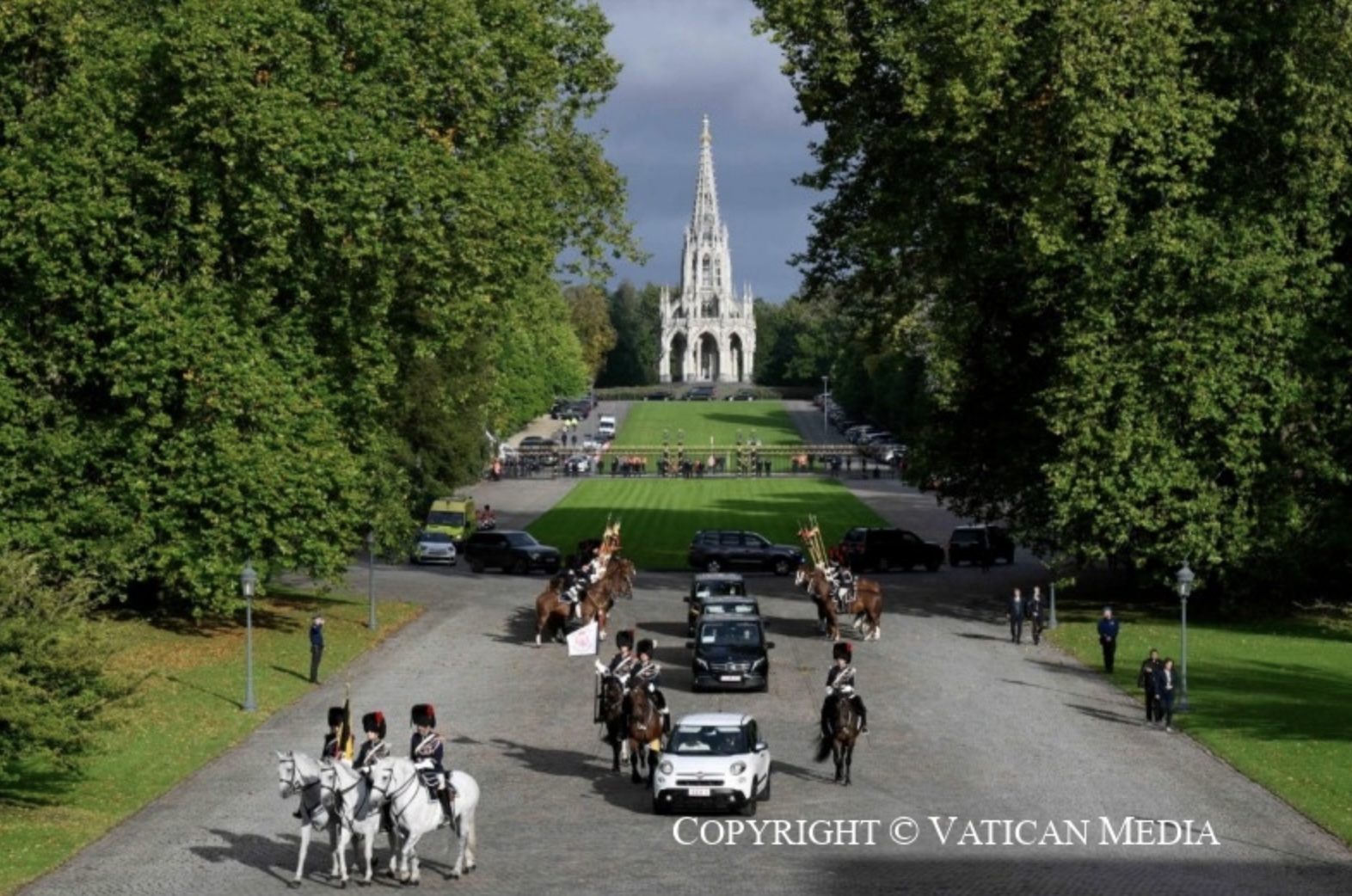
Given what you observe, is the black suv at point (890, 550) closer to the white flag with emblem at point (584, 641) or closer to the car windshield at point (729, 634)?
the car windshield at point (729, 634)

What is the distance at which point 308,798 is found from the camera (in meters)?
27.2

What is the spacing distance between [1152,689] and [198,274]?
965 inches

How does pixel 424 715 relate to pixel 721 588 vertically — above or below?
below

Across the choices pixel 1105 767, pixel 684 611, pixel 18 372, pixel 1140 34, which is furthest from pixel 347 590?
pixel 1105 767

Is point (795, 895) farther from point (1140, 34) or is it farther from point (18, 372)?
point (1140, 34)

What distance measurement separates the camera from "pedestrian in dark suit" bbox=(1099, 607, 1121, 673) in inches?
1854

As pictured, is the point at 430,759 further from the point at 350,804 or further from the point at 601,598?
the point at 601,598

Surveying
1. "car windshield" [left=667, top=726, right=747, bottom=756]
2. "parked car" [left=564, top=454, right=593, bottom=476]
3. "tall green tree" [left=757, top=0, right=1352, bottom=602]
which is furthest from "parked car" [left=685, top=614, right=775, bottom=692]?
"parked car" [left=564, top=454, right=593, bottom=476]

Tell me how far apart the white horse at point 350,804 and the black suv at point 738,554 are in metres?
43.9

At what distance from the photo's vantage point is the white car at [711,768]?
102 ft

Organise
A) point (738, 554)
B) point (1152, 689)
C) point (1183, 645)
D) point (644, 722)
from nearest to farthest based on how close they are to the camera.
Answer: point (644, 722) → point (1152, 689) → point (1183, 645) → point (738, 554)

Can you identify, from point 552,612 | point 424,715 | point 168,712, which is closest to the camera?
point 424,715

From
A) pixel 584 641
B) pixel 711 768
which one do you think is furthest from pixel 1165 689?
pixel 711 768

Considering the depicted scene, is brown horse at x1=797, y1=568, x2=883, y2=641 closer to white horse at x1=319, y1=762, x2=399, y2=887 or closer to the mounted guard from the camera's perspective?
the mounted guard
